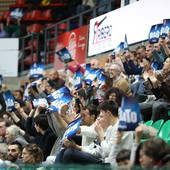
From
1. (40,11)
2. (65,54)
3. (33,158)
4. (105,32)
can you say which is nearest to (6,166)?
(33,158)

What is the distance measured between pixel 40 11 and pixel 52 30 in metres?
1.99

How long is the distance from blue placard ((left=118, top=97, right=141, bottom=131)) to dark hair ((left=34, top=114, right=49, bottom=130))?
3947 mm

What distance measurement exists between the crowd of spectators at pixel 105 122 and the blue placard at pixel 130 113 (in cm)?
6

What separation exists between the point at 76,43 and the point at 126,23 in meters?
2.79

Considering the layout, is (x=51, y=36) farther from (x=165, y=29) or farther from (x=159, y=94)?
(x=159, y=94)

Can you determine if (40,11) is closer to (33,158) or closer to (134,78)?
(134,78)

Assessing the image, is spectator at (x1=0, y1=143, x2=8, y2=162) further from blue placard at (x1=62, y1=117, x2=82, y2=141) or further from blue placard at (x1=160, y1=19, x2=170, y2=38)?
blue placard at (x1=160, y1=19, x2=170, y2=38)

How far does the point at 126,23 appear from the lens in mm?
14156

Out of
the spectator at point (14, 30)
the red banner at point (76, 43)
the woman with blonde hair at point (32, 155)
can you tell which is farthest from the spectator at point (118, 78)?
the spectator at point (14, 30)

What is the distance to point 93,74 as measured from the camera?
10953 mm

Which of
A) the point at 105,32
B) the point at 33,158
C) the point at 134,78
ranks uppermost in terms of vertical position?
the point at 105,32

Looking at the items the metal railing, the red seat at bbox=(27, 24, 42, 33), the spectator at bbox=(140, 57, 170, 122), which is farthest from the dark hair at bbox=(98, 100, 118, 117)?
the red seat at bbox=(27, 24, 42, 33)

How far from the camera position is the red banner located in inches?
639

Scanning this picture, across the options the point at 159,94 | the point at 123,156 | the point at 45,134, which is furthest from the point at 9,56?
the point at 123,156
